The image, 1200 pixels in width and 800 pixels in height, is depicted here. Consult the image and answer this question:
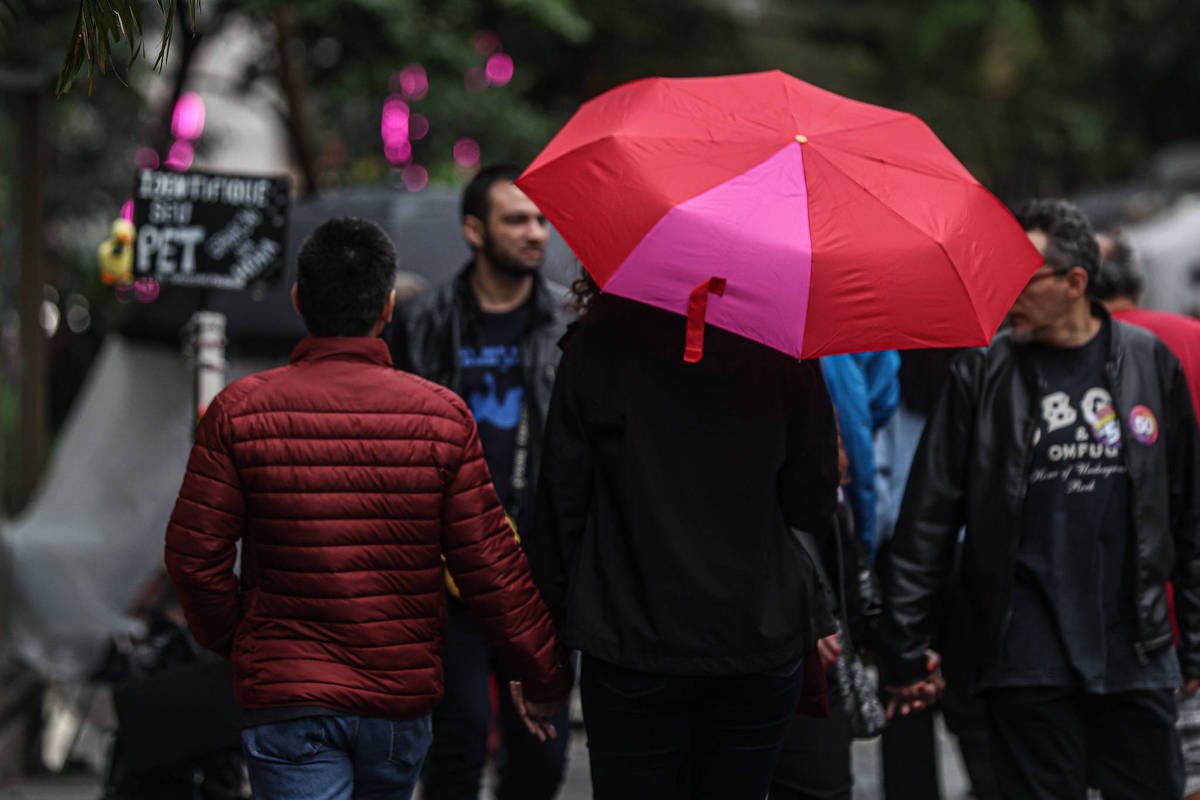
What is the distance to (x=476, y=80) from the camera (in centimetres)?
1090

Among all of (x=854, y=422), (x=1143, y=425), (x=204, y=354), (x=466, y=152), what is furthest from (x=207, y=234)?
(x=466, y=152)

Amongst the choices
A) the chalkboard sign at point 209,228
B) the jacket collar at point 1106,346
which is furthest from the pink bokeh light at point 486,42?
the jacket collar at point 1106,346

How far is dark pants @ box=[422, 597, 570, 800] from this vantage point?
4.38m

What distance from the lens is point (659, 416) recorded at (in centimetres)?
333

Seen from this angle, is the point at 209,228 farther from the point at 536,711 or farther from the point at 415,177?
the point at 415,177

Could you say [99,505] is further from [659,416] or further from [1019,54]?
[1019,54]

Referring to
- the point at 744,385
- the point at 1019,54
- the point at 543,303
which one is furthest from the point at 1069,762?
the point at 1019,54

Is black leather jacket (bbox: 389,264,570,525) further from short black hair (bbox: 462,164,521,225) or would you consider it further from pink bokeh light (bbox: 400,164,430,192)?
pink bokeh light (bbox: 400,164,430,192)

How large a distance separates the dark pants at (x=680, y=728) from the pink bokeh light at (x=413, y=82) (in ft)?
24.9

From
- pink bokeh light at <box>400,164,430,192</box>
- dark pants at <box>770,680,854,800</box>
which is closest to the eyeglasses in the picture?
dark pants at <box>770,680,854,800</box>

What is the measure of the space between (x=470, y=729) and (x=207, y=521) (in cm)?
138

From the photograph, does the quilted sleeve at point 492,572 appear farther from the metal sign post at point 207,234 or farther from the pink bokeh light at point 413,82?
the pink bokeh light at point 413,82

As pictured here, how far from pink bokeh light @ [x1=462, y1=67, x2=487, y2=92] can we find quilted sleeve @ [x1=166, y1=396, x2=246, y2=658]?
7562 mm

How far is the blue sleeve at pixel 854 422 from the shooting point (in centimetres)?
432
